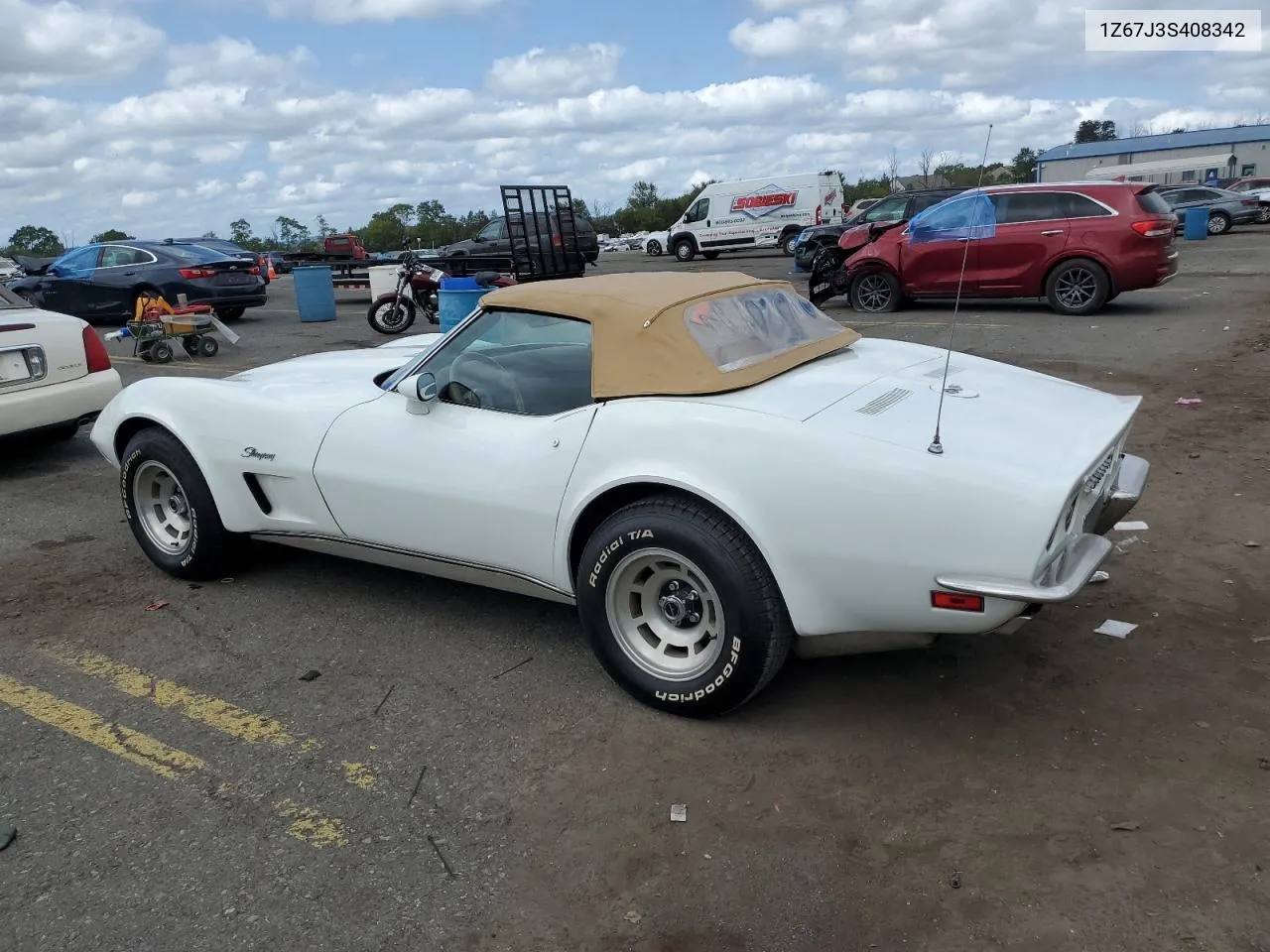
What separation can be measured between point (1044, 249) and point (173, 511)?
10785 millimetres

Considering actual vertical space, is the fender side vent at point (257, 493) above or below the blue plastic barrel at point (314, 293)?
below

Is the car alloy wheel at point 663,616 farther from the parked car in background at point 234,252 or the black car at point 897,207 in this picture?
the black car at point 897,207

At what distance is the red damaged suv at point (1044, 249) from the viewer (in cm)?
1180

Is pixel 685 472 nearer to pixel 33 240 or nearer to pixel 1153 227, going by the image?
pixel 1153 227

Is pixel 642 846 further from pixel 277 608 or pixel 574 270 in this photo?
pixel 574 270

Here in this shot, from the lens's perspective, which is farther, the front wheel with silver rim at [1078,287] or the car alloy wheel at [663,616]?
the front wheel with silver rim at [1078,287]

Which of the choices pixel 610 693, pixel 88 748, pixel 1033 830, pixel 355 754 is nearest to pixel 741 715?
pixel 610 693

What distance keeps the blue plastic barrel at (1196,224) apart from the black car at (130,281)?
25184 millimetres

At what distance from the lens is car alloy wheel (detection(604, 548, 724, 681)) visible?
3.20 metres

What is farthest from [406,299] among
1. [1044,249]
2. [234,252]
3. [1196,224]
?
[1196,224]

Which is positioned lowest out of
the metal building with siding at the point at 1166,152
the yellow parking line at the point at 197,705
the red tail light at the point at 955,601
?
the yellow parking line at the point at 197,705

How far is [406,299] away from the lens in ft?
45.3

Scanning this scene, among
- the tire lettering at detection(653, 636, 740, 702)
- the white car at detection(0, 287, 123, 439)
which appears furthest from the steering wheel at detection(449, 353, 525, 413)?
the white car at detection(0, 287, 123, 439)

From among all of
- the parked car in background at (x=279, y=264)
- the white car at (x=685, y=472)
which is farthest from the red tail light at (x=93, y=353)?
the parked car in background at (x=279, y=264)
